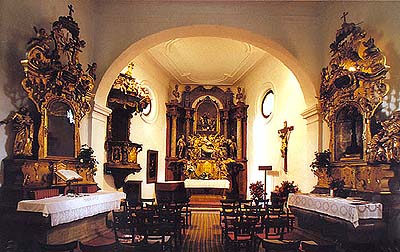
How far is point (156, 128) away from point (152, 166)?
5.31 feet

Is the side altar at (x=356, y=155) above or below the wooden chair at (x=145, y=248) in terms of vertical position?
above

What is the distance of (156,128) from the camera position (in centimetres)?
1535

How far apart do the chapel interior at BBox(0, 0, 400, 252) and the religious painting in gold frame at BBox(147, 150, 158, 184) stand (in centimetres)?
7

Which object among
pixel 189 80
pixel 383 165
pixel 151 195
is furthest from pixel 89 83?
pixel 189 80

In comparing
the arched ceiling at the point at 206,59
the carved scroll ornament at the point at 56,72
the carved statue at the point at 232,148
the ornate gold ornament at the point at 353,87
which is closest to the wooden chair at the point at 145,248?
the carved scroll ornament at the point at 56,72

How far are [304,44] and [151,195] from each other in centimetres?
804

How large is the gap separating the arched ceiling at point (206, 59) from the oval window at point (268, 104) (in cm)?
125

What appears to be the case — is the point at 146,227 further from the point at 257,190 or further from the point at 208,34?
the point at 257,190

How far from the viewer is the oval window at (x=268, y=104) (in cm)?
1423

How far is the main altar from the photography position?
1580 centimetres

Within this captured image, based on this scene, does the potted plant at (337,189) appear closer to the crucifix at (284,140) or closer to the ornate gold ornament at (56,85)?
the ornate gold ornament at (56,85)

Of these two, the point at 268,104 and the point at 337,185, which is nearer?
the point at 337,185

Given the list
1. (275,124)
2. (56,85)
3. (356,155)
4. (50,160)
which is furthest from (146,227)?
(275,124)

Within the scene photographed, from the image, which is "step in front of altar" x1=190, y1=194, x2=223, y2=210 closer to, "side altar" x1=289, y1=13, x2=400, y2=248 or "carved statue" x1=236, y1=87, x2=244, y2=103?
"carved statue" x1=236, y1=87, x2=244, y2=103
